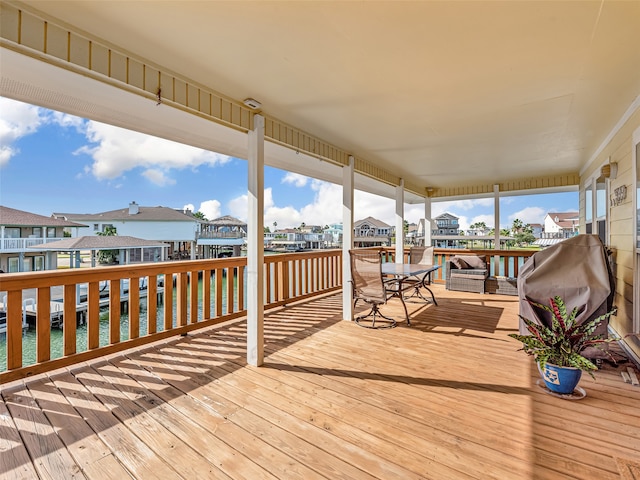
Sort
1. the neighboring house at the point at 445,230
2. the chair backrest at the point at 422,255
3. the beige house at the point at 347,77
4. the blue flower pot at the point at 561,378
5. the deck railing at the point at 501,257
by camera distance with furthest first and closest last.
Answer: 1. the neighboring house at the point at 445,230
2. the deck railing at the point at 501,257
3. the chair backrest at the point at 422,255
4. the blue flower pot at the point at 561,378
5. the beige house at the point at 347,77

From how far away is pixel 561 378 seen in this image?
7.45 ft

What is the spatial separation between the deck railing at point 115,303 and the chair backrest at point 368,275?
4.32ft

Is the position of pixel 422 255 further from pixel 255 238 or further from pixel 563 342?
pixel 255 238

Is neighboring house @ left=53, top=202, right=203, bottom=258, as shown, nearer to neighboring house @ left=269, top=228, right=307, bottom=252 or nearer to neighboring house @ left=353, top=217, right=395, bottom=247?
neighboring house @ left=269, top=228, right=307, bottom=252

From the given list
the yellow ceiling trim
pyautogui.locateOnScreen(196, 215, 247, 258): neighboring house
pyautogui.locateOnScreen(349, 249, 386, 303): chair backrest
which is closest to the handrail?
pyautogui.locateOnScreen(196, 215, 247, 258): neighboring house

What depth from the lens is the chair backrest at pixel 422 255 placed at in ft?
18.4

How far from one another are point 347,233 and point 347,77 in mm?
2509

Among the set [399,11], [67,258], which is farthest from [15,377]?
[399,11]

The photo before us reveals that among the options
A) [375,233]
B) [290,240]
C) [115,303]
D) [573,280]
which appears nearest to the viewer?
[573,280]

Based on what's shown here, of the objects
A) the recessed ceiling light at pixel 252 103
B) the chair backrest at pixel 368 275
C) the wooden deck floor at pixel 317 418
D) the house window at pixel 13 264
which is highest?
the recessed ceiling light at pixel 252 103

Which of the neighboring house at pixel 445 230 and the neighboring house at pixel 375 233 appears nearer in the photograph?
the neighboring house at pixel 375 233

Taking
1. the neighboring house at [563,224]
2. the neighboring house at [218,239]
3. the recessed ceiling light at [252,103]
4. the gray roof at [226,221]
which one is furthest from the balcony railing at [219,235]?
the neighboring house at [563,224]

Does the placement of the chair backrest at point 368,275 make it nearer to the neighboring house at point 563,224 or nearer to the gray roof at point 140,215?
the gray roof at point 140,215

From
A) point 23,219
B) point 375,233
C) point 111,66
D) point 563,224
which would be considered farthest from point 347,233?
point 563,224
